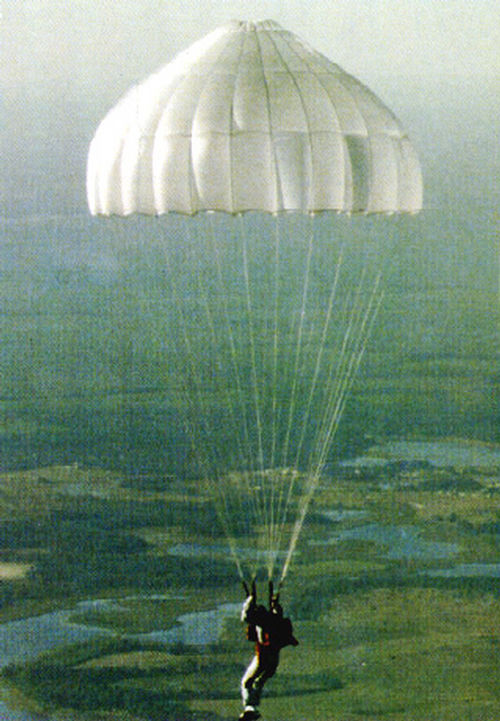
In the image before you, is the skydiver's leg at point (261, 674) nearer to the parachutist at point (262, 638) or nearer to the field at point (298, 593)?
the parachutist at point (262, 638)

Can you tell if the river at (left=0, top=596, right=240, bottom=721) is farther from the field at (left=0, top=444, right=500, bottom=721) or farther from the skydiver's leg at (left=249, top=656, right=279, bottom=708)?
the skydiver's leg at (left=249, top=656, right=279, bottom=708)

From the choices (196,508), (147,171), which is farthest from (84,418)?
(147,171)

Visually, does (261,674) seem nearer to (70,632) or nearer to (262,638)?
(262,638)

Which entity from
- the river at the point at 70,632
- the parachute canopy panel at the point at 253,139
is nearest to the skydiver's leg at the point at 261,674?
the parachute canopy panel at the point at 253,139

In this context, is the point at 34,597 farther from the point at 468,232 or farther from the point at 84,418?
the point at 468,232

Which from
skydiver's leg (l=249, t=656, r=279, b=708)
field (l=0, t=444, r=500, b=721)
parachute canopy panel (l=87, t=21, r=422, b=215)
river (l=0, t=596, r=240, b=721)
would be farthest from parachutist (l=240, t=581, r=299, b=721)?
river (l=0, t=596, r=240, b=721)

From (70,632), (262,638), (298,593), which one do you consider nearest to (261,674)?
(262,638)
